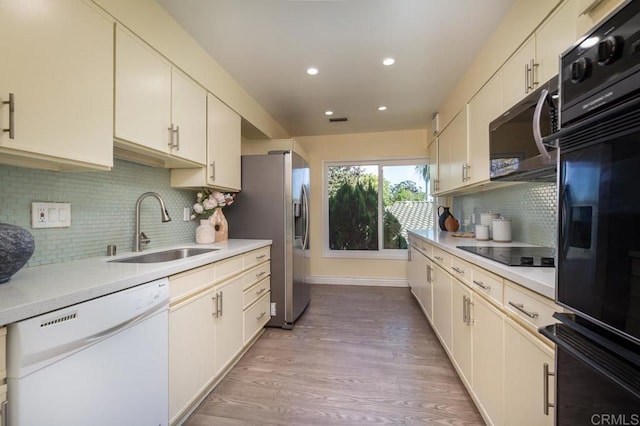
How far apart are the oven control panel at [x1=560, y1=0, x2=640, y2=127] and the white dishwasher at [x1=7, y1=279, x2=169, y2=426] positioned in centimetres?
162

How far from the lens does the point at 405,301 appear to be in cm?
360

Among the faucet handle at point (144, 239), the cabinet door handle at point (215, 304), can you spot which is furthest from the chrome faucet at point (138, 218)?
the cabinet door handle at point (215, 304)

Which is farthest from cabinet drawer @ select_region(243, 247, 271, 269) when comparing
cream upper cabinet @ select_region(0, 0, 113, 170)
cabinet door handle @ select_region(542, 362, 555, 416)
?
cabinet door handle @ select_region(542, 362, 555, 416)

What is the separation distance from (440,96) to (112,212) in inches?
128

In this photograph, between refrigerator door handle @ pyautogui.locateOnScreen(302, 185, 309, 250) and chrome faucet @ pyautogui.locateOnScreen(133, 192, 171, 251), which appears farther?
refrigerator door handle @ pyautogui.locateOnScreen(302, 185, 309, 250)

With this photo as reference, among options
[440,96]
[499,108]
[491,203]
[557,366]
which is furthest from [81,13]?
[491,203]

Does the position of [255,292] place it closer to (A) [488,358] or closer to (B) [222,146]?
(B) [222,146]

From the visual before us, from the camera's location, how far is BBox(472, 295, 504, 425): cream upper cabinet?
126 cm

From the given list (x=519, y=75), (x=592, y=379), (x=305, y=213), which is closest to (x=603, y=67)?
(x=592, y=379)

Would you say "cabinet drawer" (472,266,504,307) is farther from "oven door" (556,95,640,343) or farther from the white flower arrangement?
the white flower arrangement

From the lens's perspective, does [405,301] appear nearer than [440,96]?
No

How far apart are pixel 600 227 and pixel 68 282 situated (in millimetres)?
1688

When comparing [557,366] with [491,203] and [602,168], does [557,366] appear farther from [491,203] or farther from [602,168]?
[491,203]
